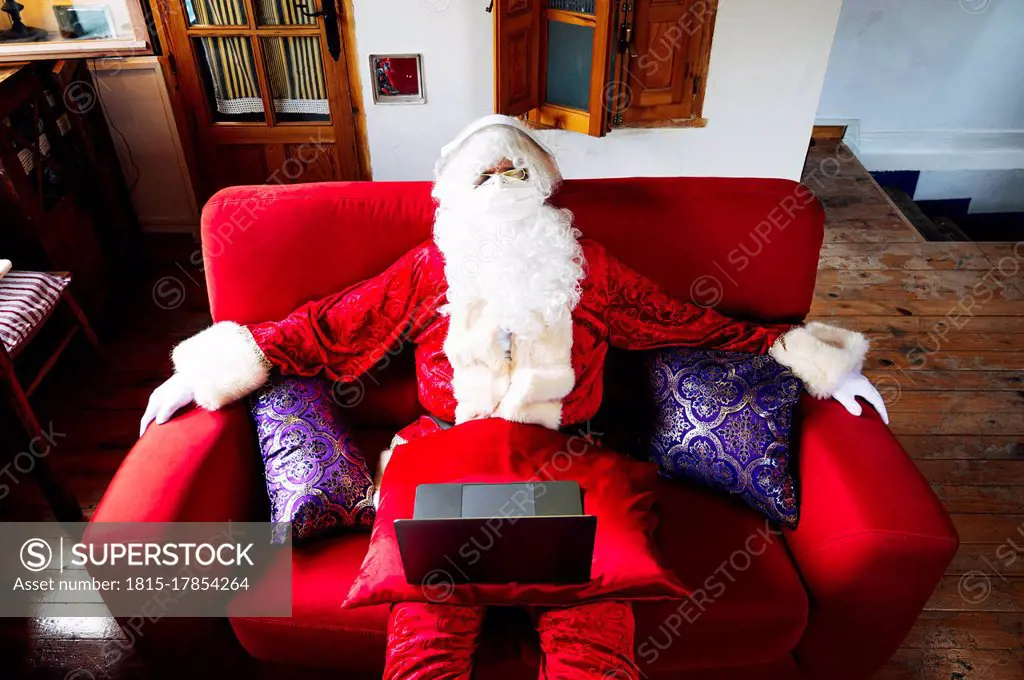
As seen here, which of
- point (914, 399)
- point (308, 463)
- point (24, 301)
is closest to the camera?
point (308, 463)

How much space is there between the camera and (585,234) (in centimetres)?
182

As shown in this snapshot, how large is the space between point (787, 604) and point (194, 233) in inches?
120

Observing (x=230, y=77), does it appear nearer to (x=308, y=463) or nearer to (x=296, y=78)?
(x=296, y=78)

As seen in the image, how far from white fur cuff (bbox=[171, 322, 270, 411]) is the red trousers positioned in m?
0.62

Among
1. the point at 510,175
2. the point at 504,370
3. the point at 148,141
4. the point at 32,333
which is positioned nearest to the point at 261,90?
the point at 148,141

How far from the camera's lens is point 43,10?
117 inches

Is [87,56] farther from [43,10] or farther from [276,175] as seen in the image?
[276,175]

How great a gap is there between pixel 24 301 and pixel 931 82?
4.47m

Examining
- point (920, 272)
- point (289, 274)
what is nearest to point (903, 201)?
point (920, 272)

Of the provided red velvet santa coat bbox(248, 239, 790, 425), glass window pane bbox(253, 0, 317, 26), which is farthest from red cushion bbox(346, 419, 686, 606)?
glass window pane bbox(253, 0, 317, 26)

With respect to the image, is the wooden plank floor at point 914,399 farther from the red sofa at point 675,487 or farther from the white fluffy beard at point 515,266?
the white fluffy beard at point 515,266

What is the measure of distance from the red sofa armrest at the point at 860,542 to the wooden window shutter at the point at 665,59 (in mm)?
1795

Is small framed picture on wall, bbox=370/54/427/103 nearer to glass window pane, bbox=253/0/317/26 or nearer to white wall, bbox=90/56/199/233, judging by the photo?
glass window pane, bbox=253/0/317/26

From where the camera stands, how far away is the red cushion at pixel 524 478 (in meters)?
1.37
